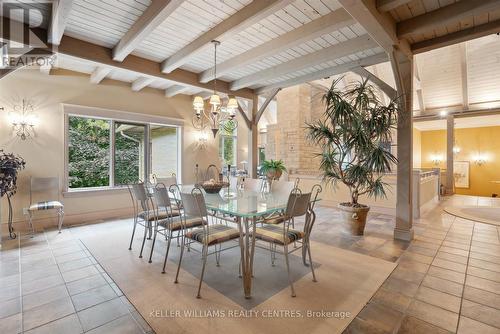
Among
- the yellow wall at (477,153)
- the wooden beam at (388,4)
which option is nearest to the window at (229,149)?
the wooden beam at (388,4)

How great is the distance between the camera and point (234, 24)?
2.64m

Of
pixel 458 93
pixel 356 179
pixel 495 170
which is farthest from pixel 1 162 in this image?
pixel 495 170

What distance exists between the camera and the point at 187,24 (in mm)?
2869

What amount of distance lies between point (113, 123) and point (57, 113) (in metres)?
0.94

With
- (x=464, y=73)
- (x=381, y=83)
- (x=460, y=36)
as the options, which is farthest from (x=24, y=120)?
(x=464, y=73)

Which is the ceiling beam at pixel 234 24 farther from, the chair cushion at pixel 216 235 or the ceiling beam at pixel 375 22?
the chair cushion at pixel 216 235

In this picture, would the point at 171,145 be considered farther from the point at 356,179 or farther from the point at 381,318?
the point at 381,318

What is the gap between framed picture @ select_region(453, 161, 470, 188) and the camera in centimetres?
1031

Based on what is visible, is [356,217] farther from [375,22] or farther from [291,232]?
[375,22]

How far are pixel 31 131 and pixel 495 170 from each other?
14.6 metres

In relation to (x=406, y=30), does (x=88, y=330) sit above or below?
below

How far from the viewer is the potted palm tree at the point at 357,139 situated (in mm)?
3475

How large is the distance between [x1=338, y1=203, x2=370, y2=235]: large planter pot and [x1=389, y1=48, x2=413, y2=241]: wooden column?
1.54 feet

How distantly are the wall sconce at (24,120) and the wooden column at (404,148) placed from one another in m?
5.68
